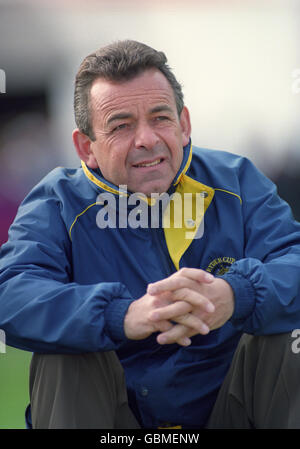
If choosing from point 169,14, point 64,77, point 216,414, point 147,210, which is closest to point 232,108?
point 169,14

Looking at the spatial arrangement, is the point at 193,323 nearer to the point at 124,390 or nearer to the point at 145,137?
the point at 124,390

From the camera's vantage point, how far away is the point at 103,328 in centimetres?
181

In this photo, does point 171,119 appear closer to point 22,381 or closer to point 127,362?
point 127,362

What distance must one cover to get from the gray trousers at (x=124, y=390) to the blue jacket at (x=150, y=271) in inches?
2.4

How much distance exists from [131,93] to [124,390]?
3.24ft

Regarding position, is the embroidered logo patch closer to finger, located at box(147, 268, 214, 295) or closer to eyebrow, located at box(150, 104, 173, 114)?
finger, located at box(147, 268, 214, 295)

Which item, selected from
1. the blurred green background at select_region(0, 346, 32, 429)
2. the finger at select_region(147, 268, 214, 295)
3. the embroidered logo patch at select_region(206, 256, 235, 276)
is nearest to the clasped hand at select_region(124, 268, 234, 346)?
the finger at select_region(147, 268, 214, 295)

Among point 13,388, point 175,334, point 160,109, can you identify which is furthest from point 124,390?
point 13,388

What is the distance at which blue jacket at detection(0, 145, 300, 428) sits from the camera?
6.05ft

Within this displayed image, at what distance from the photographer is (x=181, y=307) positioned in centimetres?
185

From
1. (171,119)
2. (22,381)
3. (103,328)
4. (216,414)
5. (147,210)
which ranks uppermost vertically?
(171,119)

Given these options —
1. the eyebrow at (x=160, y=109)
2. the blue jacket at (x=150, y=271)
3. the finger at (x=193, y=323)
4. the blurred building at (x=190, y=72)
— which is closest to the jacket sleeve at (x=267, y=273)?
the blue jacket at (x=150, y=271)

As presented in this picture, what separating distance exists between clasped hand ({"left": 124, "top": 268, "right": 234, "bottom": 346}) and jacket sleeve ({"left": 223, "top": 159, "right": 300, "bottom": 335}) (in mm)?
57

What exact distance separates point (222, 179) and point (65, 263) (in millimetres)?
653
